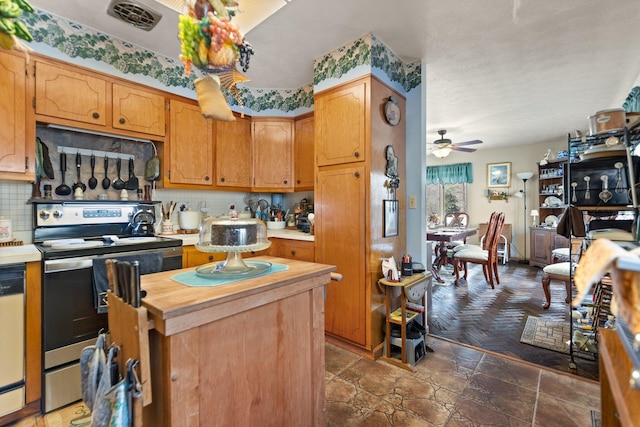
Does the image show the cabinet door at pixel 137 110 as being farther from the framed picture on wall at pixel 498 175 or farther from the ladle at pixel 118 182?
the framed picture on wall at pixel 498 175

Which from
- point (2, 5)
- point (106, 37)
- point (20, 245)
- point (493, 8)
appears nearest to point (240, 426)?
point (2, 5)

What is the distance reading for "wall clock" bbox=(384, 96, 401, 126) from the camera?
7.95 ft

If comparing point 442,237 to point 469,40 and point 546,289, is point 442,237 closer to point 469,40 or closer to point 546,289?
point 546,289

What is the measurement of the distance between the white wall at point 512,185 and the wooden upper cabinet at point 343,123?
5301 millimetres

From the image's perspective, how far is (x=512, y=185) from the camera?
6.25m

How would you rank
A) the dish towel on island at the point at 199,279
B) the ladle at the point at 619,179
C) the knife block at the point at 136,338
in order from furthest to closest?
the ladle at the point at 619,179
the dish towel on island at the point at 199,279
the knife block at the point at 136,338

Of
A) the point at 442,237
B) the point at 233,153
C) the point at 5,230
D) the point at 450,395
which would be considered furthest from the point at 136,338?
the point at 442,237

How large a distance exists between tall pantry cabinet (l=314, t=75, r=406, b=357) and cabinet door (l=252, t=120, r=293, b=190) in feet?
2.71

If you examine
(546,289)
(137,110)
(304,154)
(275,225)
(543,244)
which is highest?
(137,110)

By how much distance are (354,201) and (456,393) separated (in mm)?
1501

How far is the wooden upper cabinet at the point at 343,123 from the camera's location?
2.31 m

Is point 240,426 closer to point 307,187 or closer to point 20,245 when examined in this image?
point 20,245

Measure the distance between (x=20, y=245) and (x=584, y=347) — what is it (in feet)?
14.5

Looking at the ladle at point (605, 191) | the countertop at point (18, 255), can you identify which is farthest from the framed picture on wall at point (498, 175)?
the countertop at point (18, 255)
